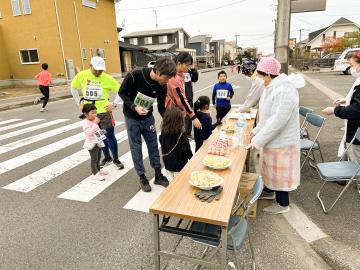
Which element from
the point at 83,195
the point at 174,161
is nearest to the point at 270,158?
the point at 174,161

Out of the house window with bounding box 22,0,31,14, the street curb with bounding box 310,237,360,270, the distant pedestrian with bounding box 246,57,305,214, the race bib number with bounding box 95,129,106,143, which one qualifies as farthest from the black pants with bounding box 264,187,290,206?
the house window with bounding box 22,0,31,14

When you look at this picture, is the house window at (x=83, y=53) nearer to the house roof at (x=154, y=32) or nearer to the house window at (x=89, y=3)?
the house window at (x=89, y=3)

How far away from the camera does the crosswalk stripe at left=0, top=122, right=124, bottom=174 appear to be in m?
5.38

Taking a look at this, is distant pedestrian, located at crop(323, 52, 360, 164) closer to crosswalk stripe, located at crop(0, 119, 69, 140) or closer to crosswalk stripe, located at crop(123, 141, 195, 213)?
crosswalk stripe, located at crop(123, 141, 195, 213)

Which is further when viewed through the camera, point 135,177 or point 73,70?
point 73,70

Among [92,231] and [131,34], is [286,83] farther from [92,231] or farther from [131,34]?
[131,34]

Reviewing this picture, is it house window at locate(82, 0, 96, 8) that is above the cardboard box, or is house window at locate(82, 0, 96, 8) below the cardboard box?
above

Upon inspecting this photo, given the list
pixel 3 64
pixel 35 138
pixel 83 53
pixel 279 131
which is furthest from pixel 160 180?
pixel 3 64

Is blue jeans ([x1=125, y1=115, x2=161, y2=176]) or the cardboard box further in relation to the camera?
blue jeans ([x1=125, y1=115, x2=161, y2=176])

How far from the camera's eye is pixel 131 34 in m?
56.7

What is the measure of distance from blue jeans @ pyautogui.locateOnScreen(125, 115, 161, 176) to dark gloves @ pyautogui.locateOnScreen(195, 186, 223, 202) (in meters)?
1.92

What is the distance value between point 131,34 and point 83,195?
57424 millimetres

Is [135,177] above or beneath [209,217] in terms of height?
beneath

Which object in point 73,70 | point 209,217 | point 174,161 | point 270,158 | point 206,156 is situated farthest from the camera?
point 73,70
